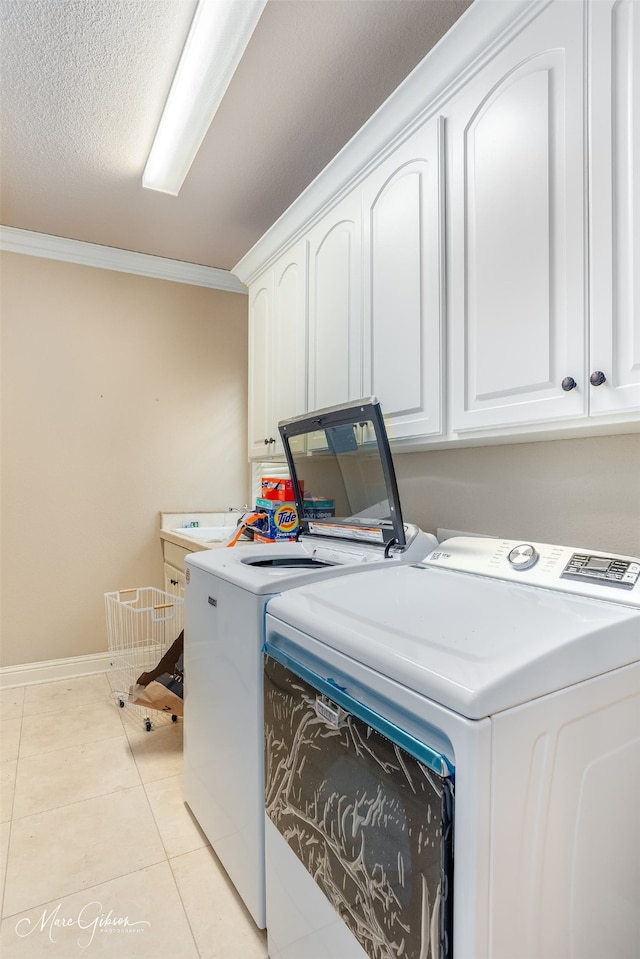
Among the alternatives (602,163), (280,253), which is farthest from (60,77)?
(602,163)

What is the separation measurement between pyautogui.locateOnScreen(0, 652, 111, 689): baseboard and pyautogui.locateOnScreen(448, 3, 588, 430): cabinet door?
2.84 metres

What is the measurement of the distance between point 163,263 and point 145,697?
2680 millimetres

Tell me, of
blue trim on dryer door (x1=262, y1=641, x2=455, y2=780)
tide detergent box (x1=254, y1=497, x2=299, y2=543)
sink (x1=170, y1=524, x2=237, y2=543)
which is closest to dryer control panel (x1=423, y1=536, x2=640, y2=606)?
blue trim on dryer door (x1=262, y1=641, x2=455, y2=780)

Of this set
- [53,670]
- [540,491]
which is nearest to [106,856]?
[53,670]

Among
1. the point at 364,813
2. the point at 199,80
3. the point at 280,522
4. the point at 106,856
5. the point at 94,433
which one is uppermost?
the point at 199,80

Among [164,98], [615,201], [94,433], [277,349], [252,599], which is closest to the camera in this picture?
[615,201]

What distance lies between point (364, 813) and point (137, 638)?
8.61 feet

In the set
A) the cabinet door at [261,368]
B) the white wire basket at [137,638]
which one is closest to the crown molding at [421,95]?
the cabinet door at [261,368]

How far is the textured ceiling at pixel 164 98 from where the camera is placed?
1602 millimetres

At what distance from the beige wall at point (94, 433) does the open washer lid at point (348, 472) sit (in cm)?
161

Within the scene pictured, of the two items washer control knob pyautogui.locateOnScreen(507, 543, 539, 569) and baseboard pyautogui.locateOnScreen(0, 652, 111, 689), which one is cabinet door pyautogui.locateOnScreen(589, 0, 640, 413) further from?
baseboard pyautogui.locateOnScreen(0, 652, 111, 689)

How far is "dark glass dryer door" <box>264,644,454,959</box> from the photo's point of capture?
75 cm

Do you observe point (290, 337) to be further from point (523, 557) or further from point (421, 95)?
point (523, 557)

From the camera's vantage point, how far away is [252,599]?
134 centimetres
